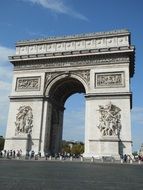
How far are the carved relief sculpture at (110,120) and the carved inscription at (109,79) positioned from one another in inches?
86.8

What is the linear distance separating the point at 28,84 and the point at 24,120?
13.9 feet

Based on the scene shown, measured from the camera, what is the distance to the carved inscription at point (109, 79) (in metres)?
29.6

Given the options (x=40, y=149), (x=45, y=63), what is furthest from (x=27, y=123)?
(x=45, y=63)

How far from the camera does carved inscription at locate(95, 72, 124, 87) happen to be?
29.6 m

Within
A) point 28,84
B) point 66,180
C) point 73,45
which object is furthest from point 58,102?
point 66,180

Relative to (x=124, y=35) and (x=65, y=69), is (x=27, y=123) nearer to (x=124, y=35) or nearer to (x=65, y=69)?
(x=65, y=69)

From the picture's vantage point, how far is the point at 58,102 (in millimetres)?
35719

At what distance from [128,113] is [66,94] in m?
10.9

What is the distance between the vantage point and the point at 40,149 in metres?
30.0

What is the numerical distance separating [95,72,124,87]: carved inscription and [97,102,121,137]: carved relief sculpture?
2.21 metres

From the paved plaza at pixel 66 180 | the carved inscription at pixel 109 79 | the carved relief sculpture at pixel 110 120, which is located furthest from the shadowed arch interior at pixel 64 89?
the paved plaza at pixel 66 180

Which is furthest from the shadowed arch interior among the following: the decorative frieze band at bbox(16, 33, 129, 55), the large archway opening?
the decorative frieze band at bbox(16, 33, 129, 55)

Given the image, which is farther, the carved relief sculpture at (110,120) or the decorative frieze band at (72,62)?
the decorative frieze band at (72,62)

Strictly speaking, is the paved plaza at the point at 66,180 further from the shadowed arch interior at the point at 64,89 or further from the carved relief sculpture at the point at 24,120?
the shadowed arch interior at the point at 64,89
